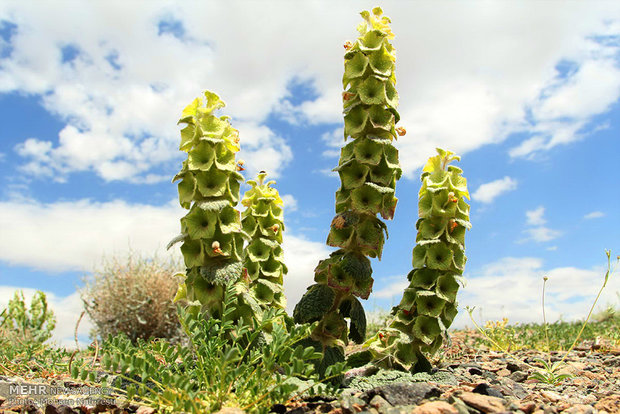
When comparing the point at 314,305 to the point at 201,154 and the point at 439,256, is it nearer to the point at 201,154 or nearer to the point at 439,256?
the point at 439,256

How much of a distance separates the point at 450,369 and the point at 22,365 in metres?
4.08

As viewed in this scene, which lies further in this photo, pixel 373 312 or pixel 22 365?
pixel 373 312

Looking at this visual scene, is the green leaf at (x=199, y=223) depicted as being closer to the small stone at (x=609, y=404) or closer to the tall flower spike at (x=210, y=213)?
the tall flower spike at (x=210, y=213)

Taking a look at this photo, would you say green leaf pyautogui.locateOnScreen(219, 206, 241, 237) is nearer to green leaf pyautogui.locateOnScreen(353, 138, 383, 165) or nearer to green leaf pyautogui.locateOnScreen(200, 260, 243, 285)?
green leaf pyautogui.locateOnScreen(200, 260, 243, 285)

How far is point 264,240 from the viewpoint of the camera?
4.60 metres

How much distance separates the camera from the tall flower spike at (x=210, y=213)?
3822 millimetres

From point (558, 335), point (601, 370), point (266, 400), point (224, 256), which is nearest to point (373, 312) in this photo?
point (558, 335)

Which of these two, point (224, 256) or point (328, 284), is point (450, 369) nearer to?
point (328, 284)

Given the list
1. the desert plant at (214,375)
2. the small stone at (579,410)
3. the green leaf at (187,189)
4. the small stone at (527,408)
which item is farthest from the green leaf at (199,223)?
the small stone at (579,410)

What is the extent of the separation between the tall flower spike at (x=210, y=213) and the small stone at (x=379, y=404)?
1276 millimetres

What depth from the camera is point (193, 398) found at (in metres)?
2.56

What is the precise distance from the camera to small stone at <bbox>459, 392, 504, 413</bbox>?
281 centimetres

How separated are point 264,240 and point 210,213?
854mm

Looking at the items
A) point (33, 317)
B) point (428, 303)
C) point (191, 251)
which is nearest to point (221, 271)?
point (191, 251)
